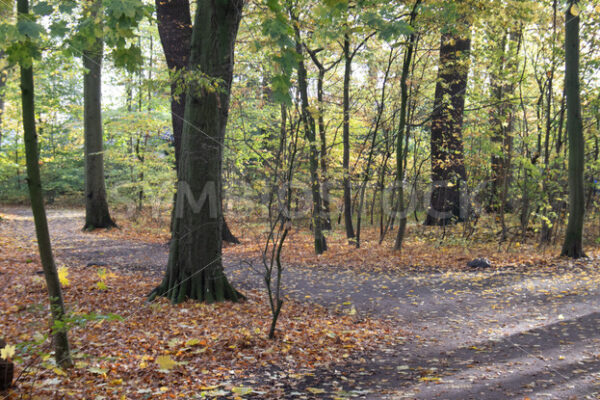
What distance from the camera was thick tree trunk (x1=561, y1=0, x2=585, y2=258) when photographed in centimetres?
898

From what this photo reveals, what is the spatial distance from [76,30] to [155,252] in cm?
868

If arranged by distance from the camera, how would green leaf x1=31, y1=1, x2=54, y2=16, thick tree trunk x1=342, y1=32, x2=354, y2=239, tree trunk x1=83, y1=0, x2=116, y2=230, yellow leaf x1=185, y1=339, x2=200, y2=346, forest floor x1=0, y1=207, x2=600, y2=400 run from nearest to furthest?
1. green leaf x1=31, y1=1, x2=54, y2=16
2. forest floor x1=0, y1=207, x2=600, y2=400
3. yellow leaf x1=185, y1=339, x2=200, y2=346
4. thick tree trunk x1=342, y1=32, x2=354, y2=239
5. tree trunk x1=83, y1=0, x2=116, y2=230

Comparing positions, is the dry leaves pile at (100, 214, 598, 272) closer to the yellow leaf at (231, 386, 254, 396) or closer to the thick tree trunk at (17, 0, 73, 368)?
the yellow leaf at (231, 386, 254, 396)

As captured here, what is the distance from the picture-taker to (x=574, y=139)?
916cm

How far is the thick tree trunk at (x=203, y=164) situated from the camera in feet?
19.7

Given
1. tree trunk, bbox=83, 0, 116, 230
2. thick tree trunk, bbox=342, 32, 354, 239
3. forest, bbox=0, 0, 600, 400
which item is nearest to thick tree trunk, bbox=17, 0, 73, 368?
forest, bbox=0, 0, 600, 400

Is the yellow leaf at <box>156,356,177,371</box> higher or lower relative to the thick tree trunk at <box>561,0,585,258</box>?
lower

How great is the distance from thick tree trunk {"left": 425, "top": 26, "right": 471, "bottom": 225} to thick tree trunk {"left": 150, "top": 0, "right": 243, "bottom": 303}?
23.9ft

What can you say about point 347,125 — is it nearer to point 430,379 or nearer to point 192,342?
point 192,342


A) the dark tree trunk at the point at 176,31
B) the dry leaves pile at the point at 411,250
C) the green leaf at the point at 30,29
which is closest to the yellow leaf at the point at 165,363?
the green leaf at the point at 30,29

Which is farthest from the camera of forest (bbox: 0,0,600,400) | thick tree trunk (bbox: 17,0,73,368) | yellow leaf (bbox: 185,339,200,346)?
yellow leaf (bbox: 185,339,200,346)

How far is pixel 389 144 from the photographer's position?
13.7 metres

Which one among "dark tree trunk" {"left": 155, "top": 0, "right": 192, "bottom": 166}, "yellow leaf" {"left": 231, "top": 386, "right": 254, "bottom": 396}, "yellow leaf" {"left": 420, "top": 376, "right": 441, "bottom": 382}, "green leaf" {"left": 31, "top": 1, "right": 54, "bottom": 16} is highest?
"dark tree trunk" {"left": 155, "top": 0, "right": 192, "bottom": 166}

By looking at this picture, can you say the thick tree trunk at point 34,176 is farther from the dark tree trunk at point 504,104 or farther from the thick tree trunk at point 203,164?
the dark tree trunk at point 504,104
